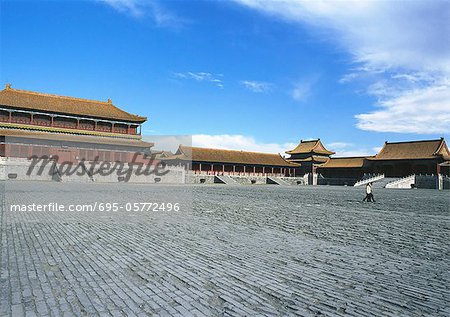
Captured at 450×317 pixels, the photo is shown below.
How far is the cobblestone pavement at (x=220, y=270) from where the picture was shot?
411 centimetres

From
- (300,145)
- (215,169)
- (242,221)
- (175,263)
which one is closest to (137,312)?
(175,263)

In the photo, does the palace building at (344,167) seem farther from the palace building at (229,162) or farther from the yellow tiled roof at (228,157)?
the yellow tiled roof at (228,157)

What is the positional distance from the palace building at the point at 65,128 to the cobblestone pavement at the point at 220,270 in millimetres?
37281

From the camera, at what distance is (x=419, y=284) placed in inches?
197

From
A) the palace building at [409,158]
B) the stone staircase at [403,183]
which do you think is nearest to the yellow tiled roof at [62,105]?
the stone staircase at [403,183]

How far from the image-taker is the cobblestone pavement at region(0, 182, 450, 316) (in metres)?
4.11

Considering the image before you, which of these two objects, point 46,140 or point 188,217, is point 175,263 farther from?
point 46,140

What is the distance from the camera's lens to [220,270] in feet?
A: 18.3

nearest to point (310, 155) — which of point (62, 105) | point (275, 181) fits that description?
point (275, 181)

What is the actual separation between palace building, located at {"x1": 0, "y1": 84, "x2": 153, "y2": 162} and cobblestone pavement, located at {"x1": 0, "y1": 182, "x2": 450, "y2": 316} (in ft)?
122

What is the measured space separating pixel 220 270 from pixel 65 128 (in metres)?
48.1

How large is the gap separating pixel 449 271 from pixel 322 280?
2.39 m

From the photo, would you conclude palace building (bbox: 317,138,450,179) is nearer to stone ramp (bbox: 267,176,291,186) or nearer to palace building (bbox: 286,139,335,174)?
palace building (bbox: 286,139,335,174)

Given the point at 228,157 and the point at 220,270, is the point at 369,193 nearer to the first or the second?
the point at 220,270
